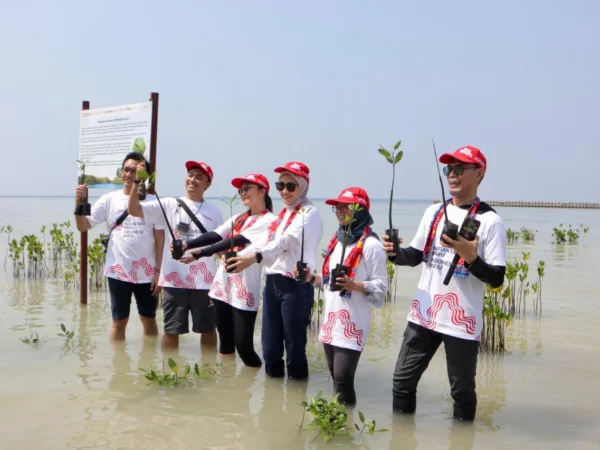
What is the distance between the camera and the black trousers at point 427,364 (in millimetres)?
3572

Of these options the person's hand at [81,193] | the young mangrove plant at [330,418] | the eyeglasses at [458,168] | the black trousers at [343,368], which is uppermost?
the eyeglasses at [458,168]

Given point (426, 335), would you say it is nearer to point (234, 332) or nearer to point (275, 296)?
point (275, 296)

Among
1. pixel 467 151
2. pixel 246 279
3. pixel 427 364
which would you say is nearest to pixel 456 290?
pixel 427 364

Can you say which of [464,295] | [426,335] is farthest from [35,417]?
[464,295]

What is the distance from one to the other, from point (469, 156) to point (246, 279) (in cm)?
211

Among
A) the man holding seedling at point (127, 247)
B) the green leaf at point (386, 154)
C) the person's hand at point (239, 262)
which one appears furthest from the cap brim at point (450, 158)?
the man holding seedling at point (127, 247)

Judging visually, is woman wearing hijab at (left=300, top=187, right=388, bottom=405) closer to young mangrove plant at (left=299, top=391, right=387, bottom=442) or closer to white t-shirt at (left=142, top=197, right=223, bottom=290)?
young mangrove plant at (left=299, top=391, right=387, bottom=442)

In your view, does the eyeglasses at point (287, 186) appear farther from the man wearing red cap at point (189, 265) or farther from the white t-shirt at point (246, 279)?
the man wearing red cap at point (189, 265)

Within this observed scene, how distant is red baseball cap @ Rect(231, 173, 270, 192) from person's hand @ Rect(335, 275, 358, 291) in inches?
55.4

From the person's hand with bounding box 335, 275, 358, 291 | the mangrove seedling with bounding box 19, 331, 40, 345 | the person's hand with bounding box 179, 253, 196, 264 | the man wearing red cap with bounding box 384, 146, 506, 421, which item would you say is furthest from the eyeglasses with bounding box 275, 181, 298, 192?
the mangrove seedling with bounding box 19, 331, 40, 345

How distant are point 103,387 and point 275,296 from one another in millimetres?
1491

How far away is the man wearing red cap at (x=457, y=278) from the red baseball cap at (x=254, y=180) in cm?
158

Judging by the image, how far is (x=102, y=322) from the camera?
6.98 m

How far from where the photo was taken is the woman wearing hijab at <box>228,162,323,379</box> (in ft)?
14.8
